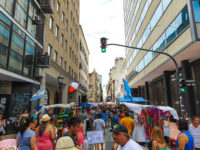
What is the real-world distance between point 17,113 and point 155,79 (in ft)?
62.5

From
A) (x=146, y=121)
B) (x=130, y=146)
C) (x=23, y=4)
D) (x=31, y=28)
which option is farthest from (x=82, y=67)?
(x=130, y=146)

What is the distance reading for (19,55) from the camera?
11.8 meters

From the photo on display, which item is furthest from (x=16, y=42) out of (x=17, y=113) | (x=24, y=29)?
(x=17, y=113)

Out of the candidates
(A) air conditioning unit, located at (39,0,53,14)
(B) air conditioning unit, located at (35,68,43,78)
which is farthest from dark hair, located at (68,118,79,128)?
(A) air conditioning unit, located at (39,0,53,14)

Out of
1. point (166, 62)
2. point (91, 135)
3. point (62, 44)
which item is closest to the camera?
point (91, 135)

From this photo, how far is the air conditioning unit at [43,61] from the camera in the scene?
13.9 m

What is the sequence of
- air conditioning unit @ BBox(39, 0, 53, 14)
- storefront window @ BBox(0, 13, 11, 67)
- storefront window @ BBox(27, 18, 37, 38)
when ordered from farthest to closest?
1. air conditioning unit @ BBox(39, 0, 53, 14)
2. storefront window @ BBox(27, 18, 37, 38)
3. storefront window @ BBox(0, 13, 11, 67)

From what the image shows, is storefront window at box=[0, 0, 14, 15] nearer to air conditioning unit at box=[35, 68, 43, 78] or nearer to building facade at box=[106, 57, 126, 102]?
air conditioning unit at box=[35, 68, 43, 78]

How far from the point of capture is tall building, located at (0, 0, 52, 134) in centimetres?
1013

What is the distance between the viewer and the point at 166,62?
1530cm

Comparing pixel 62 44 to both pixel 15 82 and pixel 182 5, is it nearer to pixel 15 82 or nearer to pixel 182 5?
pixel 15 82

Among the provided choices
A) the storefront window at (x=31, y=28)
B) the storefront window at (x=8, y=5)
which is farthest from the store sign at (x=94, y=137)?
the storefront window at (x=31, y=28)

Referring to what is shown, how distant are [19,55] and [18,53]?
7.9 inches

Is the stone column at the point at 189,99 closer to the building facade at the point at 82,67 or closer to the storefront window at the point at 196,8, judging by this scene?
the storefront window at the point at 196,8
